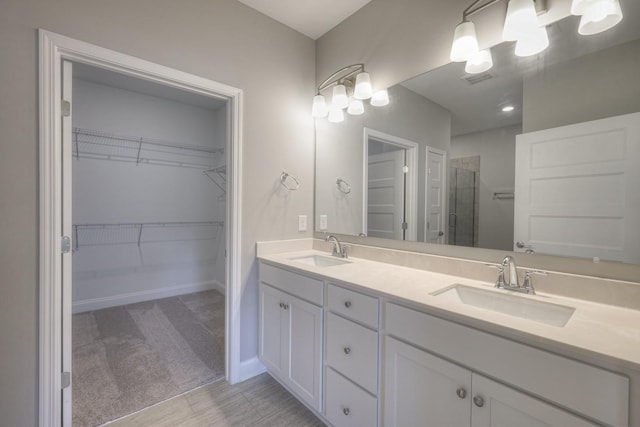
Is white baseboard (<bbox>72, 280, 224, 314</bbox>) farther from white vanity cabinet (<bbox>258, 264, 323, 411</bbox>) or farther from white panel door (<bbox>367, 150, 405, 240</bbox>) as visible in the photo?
white panel door (<bbox>367, 150, 405, 240</bbox>)

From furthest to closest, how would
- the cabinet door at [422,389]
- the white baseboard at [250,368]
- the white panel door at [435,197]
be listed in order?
1. the white baseboard at [250,368]
2. the white panel door at [435,197]
3. the cabinet door at [422,389]

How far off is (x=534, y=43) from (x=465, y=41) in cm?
28

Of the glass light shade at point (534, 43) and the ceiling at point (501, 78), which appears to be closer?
the ceiling at point (501, 78)

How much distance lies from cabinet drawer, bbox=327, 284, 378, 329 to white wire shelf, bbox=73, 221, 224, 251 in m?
2.99

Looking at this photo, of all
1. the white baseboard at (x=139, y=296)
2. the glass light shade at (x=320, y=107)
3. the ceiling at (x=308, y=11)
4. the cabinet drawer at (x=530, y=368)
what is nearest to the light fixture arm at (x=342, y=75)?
the glass light shade at (x=320, y=107)

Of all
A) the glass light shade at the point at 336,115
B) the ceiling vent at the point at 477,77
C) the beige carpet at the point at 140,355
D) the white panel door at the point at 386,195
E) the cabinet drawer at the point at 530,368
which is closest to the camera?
the cabinet drawer at the point at 530,368

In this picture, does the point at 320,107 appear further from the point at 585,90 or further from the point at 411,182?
the point at 585,90

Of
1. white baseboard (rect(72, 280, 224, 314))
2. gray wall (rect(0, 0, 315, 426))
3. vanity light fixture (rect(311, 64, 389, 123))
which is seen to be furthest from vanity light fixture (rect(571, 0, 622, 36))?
white baseboard (rect(72, 280, 224, 314))

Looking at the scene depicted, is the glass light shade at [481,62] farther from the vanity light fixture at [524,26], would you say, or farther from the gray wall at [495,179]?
the gray wall at [495,179]

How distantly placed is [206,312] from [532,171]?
3237 mm

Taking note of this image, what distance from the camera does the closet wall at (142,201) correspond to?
311cm

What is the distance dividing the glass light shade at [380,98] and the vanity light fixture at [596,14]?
0.96 metres

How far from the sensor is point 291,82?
224 cm

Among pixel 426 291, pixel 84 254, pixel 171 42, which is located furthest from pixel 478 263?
pixel 84 254
